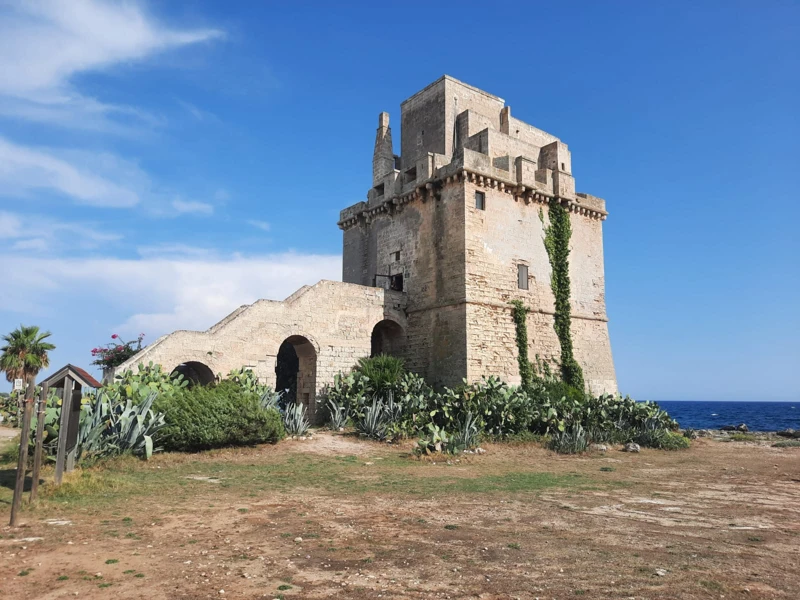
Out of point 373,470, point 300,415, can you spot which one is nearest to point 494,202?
point 300,415

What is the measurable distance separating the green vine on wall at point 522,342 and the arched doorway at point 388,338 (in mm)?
4191

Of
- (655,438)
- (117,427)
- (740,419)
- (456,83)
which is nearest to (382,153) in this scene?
(456,83)

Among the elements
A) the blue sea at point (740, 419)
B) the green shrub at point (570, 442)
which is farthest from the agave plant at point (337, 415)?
the blue sea at point (740, 419)

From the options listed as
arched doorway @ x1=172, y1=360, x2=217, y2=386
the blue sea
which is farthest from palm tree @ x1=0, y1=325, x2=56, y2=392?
the blue sea

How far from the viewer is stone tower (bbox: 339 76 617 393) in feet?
61.3

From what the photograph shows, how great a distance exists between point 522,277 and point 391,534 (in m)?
15.1

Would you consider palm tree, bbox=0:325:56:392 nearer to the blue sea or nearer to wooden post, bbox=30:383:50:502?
wooden post, bbox=30:383:50:502

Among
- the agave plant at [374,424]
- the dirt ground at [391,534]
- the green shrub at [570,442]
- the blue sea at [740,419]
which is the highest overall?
the agave plant at [374,424]

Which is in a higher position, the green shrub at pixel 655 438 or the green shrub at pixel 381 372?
the green shrub at pixel 381 372

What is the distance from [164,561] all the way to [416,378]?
41.1 ft

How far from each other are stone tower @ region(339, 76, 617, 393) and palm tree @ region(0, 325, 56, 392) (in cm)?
1512

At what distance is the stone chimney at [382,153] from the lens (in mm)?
22781

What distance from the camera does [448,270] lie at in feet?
62.2

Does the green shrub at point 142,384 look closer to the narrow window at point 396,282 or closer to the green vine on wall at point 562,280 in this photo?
the narrow window at point 396,282
